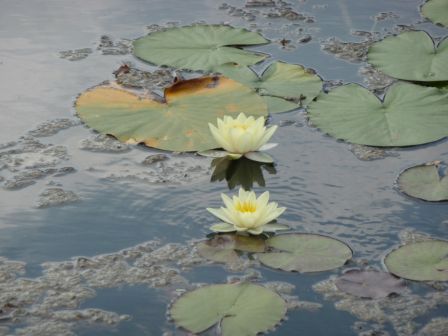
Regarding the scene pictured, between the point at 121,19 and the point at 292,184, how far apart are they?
5.23 feet

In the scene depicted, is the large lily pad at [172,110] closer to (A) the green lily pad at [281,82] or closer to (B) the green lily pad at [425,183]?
(A) the green lily pad at [281,82]

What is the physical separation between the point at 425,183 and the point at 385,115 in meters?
0.45

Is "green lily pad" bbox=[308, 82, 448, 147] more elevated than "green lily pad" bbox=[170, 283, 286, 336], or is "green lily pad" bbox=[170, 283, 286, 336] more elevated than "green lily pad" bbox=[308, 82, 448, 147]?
"green lily pad" bbox=[308, 82, 448, 147]

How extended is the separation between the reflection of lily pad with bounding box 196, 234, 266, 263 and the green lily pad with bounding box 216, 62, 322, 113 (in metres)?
0.85

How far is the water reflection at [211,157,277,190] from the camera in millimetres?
2857

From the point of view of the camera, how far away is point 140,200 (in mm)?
2727

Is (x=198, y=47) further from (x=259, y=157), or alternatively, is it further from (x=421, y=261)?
(x=421, y=261)

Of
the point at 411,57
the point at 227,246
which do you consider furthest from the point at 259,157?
the point at 411,57

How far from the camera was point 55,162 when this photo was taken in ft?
9.62

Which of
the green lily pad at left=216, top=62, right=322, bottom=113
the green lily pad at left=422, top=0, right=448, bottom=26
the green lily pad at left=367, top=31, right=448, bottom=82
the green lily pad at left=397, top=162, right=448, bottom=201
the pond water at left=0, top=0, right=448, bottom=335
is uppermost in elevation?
the green lily pad at left=422, top=0, right=448, bottom=26

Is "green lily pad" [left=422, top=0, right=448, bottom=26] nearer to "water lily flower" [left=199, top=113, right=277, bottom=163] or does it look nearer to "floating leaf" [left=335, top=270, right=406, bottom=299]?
"water lily flower" [left=199, top=113, right=277, bottom=163]

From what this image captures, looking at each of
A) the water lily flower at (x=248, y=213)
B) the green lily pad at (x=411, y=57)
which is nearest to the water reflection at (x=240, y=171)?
the water lily flower at (x=248, y=213)

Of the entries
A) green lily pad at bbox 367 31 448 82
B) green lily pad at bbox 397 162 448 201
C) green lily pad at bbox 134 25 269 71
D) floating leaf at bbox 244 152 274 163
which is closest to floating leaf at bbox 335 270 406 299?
green lily pad at bbox 397 162 448 201

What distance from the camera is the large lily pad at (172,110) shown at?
10.0ft
